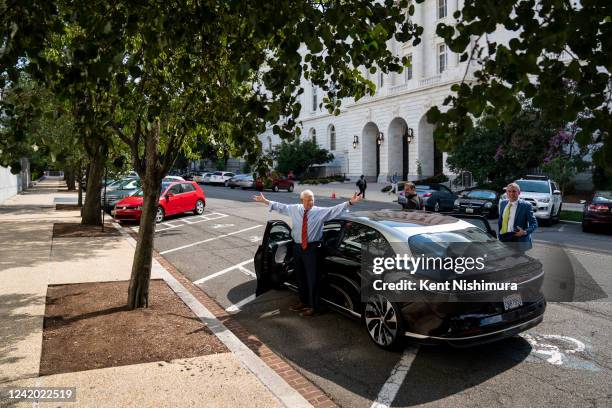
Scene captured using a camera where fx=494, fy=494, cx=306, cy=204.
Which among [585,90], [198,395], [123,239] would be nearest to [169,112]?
[198,395]

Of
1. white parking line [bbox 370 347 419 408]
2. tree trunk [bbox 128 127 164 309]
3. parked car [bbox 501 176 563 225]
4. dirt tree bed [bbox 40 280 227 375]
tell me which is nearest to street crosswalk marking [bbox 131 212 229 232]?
dirt tree bed [bbox 40 280 227 375]

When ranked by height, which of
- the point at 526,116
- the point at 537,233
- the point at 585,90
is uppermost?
the point at 526,116

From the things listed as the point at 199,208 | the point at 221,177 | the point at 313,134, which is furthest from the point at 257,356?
the point at 313,134

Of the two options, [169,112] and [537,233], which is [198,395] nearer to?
[169,112]

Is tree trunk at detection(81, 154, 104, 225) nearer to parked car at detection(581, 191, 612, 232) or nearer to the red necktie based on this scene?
the red necktie

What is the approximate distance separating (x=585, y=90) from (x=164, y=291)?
7.05m

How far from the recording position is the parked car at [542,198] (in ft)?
59.3

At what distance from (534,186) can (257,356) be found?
17035 millimetres

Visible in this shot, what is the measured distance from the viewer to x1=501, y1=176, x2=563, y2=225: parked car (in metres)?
18.1

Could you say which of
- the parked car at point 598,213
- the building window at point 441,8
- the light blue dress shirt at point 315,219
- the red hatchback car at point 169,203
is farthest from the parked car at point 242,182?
the light blue dress shirt at point 315,219

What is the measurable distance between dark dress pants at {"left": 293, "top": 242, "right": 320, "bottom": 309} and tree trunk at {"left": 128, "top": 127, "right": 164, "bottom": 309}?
Result: 2170 mm

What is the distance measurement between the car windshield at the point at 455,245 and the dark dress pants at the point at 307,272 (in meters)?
1.53

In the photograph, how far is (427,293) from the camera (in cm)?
509

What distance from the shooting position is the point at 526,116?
27516 millimetres
